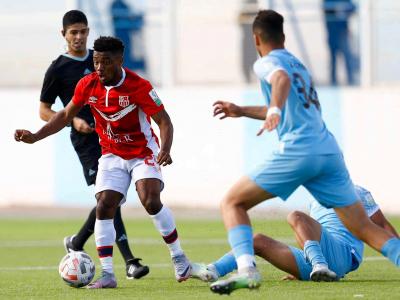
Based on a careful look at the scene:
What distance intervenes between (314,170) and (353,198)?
1.67 feet

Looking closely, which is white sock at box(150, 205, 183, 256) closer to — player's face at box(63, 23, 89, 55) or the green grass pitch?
the green grass pitch

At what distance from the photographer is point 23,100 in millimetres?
25219

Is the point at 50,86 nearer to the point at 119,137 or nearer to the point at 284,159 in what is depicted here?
the point at 119,137

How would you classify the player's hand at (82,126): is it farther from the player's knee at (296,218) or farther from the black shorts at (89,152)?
the player's knee at (296,218)

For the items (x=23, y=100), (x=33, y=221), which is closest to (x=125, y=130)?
(x=33, y=221)

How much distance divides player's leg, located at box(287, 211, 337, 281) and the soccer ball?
175 centimetres

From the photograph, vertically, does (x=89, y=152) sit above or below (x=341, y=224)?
above

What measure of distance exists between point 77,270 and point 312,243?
1965 mm

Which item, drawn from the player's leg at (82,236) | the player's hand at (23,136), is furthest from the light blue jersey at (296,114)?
the player's leg at (82,236)

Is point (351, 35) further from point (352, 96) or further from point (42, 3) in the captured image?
point (42, 3)

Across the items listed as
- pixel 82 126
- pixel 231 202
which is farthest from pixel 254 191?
pixel 82 126

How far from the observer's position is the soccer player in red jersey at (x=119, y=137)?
35.1 ft

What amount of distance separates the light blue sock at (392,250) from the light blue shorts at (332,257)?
3.51ft

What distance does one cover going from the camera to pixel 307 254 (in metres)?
10.5
